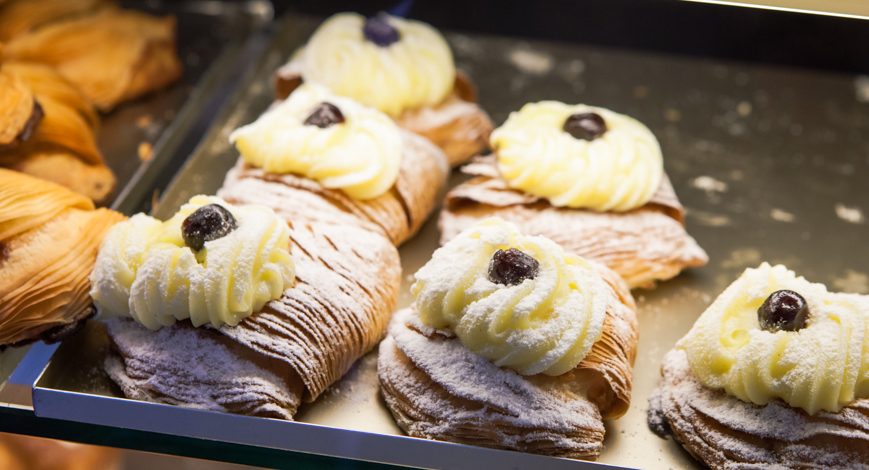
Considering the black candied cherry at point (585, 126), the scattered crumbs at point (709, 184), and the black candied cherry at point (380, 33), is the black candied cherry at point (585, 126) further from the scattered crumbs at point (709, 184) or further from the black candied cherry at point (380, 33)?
the black candied cherry at point (380, 33)

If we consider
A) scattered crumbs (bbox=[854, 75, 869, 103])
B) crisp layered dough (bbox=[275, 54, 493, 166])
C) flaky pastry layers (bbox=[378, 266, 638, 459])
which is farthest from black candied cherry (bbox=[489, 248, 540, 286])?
scattered crumbs (bbox=[854, 75, 869, 103])

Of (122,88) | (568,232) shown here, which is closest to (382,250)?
(568,232)

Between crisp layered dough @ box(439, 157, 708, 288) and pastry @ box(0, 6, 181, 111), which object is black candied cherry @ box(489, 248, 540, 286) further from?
pastry @ box(0, 6, 181, 111)

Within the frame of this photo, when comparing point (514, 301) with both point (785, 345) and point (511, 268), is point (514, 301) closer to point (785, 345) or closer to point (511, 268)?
point (511, 268)

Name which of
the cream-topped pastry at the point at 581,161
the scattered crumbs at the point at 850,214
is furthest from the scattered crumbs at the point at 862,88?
the cream-topped pastry at the point at 581,161

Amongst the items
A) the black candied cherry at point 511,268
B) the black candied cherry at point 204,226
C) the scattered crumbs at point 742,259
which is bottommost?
the scattered crumbs at point 742,259

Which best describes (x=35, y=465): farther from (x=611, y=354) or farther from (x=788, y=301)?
(x=788, y=301)

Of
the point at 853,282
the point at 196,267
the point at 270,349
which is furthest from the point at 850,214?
the point at 196,267
